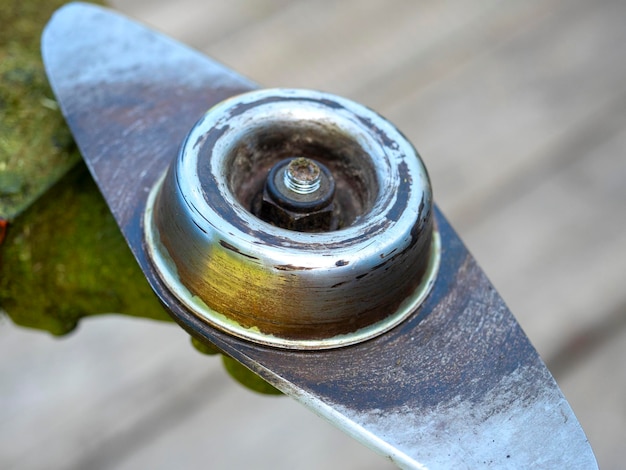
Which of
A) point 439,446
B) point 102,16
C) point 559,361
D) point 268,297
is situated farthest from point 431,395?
point 559,361

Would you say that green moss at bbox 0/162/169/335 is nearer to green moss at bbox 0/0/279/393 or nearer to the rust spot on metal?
green moss at bbox 0/0/279/393

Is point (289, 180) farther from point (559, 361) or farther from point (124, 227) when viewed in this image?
point (559, 361)

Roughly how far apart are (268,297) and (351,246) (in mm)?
71

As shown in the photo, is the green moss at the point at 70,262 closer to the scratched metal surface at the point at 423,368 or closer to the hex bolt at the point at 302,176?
the scratched metal surface at the point at 423,368

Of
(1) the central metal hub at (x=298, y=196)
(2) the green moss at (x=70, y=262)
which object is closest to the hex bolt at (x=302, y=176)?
(1) the central metal hub at (x=298, y=196)

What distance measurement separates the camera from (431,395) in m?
0.62

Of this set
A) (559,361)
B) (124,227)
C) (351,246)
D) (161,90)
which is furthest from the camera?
(559,361)

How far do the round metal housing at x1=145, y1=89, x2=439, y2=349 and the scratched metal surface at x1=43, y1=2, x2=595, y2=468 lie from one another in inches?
0.6

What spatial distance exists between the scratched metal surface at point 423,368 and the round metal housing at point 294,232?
0.01 m

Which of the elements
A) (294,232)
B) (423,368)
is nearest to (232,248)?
(294,232)

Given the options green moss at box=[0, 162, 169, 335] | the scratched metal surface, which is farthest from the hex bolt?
green moss at box=[0, 162, 169, 335]

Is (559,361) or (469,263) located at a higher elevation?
(469,263)

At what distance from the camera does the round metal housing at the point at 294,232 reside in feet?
1.94

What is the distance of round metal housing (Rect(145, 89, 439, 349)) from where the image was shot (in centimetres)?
59
